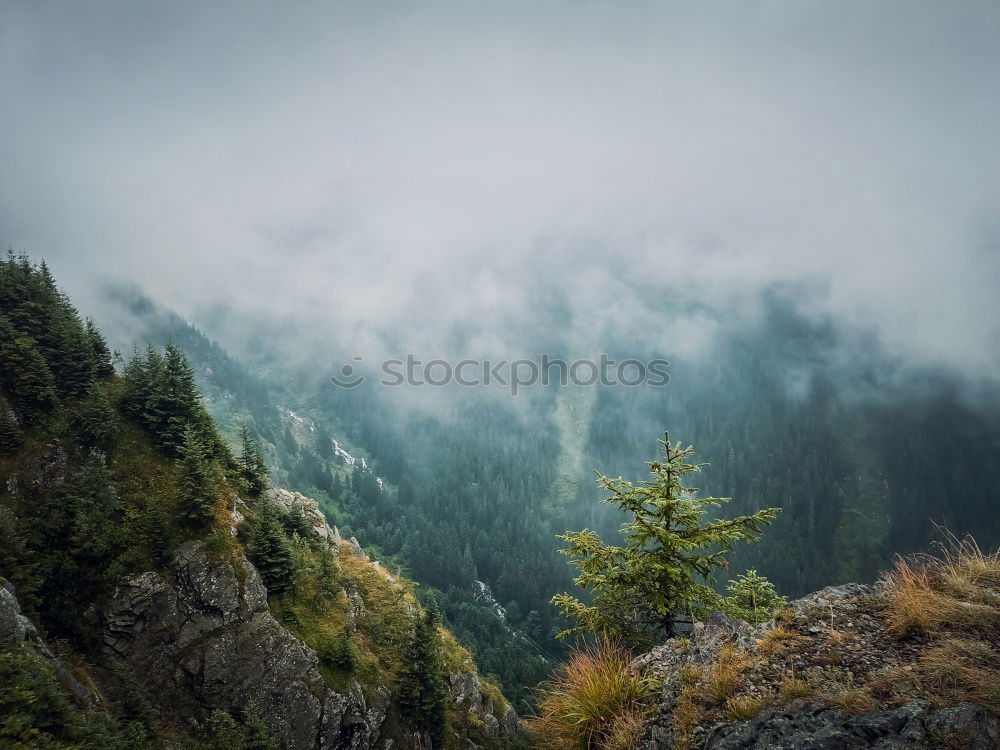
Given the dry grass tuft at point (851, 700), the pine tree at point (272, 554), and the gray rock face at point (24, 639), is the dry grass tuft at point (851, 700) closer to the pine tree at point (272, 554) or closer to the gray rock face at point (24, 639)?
the gray rock face at point (24, 639)

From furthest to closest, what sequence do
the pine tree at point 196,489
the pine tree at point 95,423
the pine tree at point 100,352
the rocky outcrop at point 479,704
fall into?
1. the rocky outcrop at point 479,704
2. the pine tree at point 100,352
3. the pine tree at point 95,423
4. the pine tree at point 196,489

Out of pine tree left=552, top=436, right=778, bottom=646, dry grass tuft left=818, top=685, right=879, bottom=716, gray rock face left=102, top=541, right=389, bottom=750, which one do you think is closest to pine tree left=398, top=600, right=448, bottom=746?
gray rock face left=102, top=541, right=389, bottom=750

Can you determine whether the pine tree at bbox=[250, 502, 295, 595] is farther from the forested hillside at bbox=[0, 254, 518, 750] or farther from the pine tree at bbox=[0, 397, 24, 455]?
the pine tree at bbox=[0, 397, 24, 455]

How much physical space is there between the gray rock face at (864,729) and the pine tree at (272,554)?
25.9m

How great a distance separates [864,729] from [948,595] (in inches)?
135

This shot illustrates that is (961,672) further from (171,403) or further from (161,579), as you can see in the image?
(171,403)

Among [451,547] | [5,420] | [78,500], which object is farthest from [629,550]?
[451,547]

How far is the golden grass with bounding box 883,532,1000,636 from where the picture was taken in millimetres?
6191

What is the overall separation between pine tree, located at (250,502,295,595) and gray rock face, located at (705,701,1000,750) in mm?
25878

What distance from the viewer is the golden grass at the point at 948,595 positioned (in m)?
6.19

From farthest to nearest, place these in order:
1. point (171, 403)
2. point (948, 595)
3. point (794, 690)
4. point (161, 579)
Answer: point (171, 403)
point (161, 579)
point (948, 595)
point (794, 690)

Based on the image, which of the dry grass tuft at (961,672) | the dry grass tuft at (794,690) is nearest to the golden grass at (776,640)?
the dry grass tuft at (794,690)

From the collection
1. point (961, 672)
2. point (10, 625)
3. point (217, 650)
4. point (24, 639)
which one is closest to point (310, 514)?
point (217, 650)

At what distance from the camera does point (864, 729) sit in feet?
16.9
